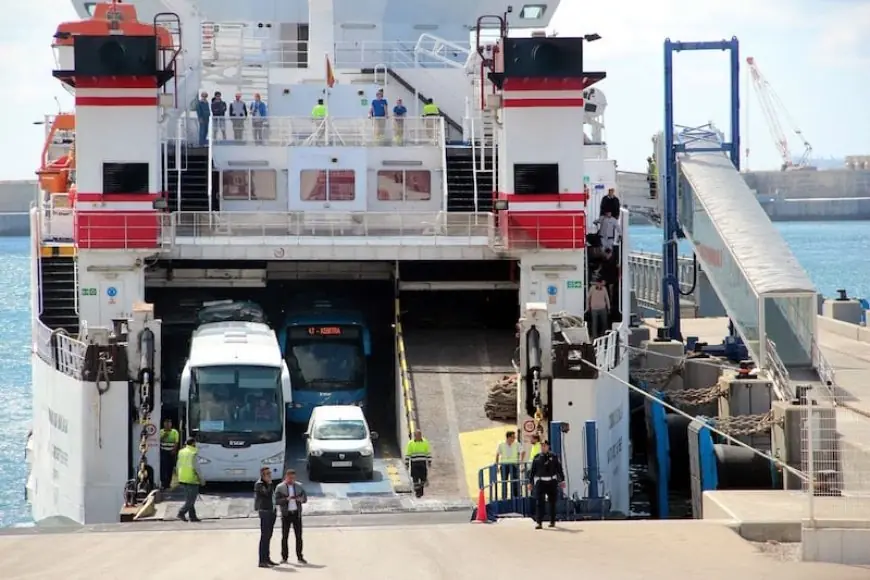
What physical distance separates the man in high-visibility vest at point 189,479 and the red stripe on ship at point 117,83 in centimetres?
881

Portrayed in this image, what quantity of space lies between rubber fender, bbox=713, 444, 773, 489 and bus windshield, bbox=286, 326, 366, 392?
8.19m

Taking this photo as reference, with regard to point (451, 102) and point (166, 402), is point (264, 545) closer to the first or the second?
point (166, 402)

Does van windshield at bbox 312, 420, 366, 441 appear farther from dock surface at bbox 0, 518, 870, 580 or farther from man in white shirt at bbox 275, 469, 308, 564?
man in white shirt at bbox 275, 469, 308, 564

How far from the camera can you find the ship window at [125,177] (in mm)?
32062

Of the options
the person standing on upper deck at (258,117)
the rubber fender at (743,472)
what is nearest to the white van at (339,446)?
the rubber fender at (743,472)

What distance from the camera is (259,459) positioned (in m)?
28.5

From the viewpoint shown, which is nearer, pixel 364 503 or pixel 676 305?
pixel 364 503

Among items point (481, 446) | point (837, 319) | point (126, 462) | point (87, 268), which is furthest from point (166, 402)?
point (837, 319)

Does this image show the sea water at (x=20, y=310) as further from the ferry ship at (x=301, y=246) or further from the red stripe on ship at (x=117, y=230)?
the red stripe on ship at (x=117, y=230)

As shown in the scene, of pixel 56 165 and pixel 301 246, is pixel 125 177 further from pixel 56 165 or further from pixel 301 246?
pixel 56 165

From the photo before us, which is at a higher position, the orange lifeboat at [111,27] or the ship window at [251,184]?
the orange lifeboat at [111,27]

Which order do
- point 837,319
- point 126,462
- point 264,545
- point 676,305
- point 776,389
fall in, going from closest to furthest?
point 264,545, point 126,462, point 776,389, point 676,305, point 837,319

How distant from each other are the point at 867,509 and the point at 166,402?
16.5 metres

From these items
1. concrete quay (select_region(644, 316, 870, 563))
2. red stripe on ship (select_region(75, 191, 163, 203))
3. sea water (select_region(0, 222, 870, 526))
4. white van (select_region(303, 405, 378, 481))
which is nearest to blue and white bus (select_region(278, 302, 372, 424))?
white van (select_region(303, 405, 378, 481))
